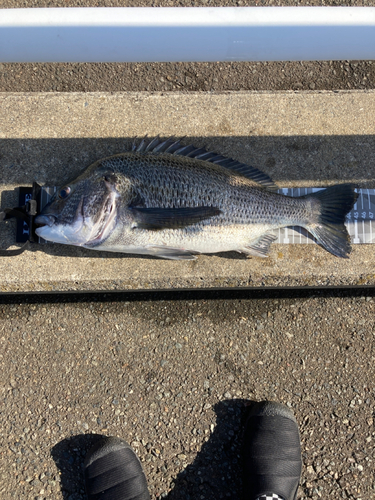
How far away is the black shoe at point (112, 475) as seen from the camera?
3.06 m

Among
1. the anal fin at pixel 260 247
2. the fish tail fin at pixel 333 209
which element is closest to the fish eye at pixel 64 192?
the anal fin at pixel 260 247

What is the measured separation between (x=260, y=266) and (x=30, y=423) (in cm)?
252

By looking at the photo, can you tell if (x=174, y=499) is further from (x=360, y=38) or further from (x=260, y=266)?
(x=360, y=38)

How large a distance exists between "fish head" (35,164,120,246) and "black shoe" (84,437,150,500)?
1.88 meters

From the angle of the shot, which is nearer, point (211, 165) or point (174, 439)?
point (211, 165)

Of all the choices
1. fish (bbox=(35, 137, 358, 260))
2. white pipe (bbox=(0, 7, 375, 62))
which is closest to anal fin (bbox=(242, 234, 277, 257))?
fish (bbox=(35, 137, 358, 260))

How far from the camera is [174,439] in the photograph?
126 inches

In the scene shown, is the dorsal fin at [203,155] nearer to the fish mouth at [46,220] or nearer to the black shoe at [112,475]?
the fish mouth at [46,220]

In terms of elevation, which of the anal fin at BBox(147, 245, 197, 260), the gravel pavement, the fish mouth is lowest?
the gravel pavement

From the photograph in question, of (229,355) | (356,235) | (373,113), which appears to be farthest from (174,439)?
(373,113)

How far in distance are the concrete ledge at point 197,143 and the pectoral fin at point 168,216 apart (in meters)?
0.51

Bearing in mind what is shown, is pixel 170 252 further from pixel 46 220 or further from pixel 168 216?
pixel 46 220

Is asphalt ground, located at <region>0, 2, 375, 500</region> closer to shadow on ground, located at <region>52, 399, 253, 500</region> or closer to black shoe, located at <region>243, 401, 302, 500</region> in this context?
shadow on ground, located at <region>52, 399, 253, 500</region>

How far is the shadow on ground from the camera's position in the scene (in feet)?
10.3
